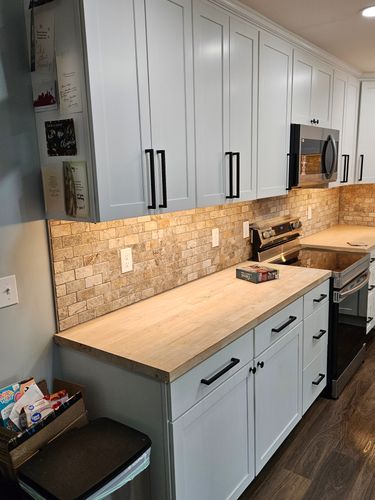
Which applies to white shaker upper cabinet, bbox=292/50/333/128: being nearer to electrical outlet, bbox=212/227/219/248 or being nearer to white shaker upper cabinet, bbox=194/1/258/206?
white shaker upper cabinet, bbox=194/1/258/206

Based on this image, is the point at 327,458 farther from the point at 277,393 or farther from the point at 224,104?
the point at 224,104

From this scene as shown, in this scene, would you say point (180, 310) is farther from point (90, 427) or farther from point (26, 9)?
point (26, 9)

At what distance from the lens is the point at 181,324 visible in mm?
1781

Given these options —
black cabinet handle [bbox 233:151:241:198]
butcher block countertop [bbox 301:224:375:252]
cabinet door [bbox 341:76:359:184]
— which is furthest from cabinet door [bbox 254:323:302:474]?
cabinet door [bbox 341:76:359:184]

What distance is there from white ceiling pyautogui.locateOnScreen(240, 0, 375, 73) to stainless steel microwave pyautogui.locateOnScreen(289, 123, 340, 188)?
560mm

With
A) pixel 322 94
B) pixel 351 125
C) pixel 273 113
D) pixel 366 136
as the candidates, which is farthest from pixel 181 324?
pixel 366 136

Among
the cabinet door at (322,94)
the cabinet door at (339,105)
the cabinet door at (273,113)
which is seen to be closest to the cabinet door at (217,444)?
the cabinet door at (273,113)

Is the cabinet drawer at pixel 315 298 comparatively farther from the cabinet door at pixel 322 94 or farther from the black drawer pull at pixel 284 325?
the cabinet door at pixel 322 94

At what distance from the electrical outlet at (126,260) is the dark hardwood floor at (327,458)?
125 centimetres

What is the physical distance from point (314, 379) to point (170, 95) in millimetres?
1874

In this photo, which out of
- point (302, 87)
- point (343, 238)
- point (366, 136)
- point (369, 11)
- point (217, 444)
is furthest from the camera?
point (366, 136)

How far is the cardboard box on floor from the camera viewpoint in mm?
1320

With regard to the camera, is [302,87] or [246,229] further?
[246,229]

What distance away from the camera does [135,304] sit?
2066 mm
